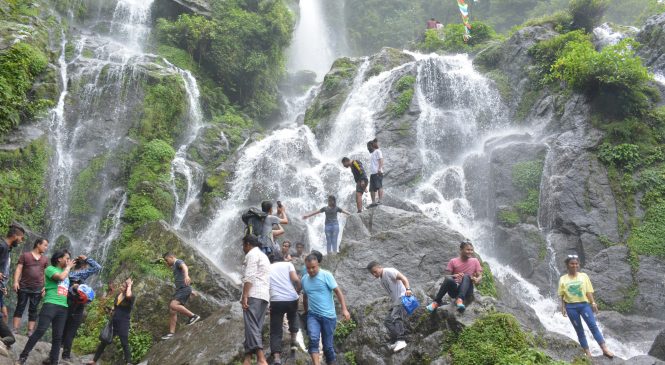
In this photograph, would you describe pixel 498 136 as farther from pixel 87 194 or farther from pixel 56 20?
pixel 56 20

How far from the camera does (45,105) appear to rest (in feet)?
53.6

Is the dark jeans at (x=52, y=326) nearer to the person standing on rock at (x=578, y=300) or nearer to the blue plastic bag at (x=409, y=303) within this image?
the blue plastic bag at (x=409, y=303)

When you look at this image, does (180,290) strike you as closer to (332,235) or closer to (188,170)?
(332,235)

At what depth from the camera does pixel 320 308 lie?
6.29 m

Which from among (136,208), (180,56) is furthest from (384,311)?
(180,56)

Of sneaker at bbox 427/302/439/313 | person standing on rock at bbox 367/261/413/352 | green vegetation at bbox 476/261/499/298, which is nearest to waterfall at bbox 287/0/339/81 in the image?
green vegetation at bbox 476/261/499/298

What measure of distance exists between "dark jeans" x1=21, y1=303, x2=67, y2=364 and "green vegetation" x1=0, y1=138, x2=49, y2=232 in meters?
7.96

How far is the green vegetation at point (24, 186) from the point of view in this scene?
1359 centimetres

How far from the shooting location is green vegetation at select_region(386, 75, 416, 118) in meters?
20.2

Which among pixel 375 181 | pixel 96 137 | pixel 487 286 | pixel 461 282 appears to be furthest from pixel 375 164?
pixel 96 137

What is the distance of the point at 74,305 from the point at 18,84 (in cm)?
1183

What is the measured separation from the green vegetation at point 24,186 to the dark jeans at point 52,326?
7962 mm

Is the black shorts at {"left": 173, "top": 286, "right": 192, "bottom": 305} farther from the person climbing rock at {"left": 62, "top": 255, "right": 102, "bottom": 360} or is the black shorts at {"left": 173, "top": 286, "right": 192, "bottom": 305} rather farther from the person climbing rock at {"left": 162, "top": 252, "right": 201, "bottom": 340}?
the person climbing rock at {"left": 62, "top": 255, "right": 102, "bottom": 360}

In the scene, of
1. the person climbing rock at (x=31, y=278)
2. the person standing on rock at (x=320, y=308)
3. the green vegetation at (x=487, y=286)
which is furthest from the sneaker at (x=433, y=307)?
the person climbing rock at (x=31, y=278)
